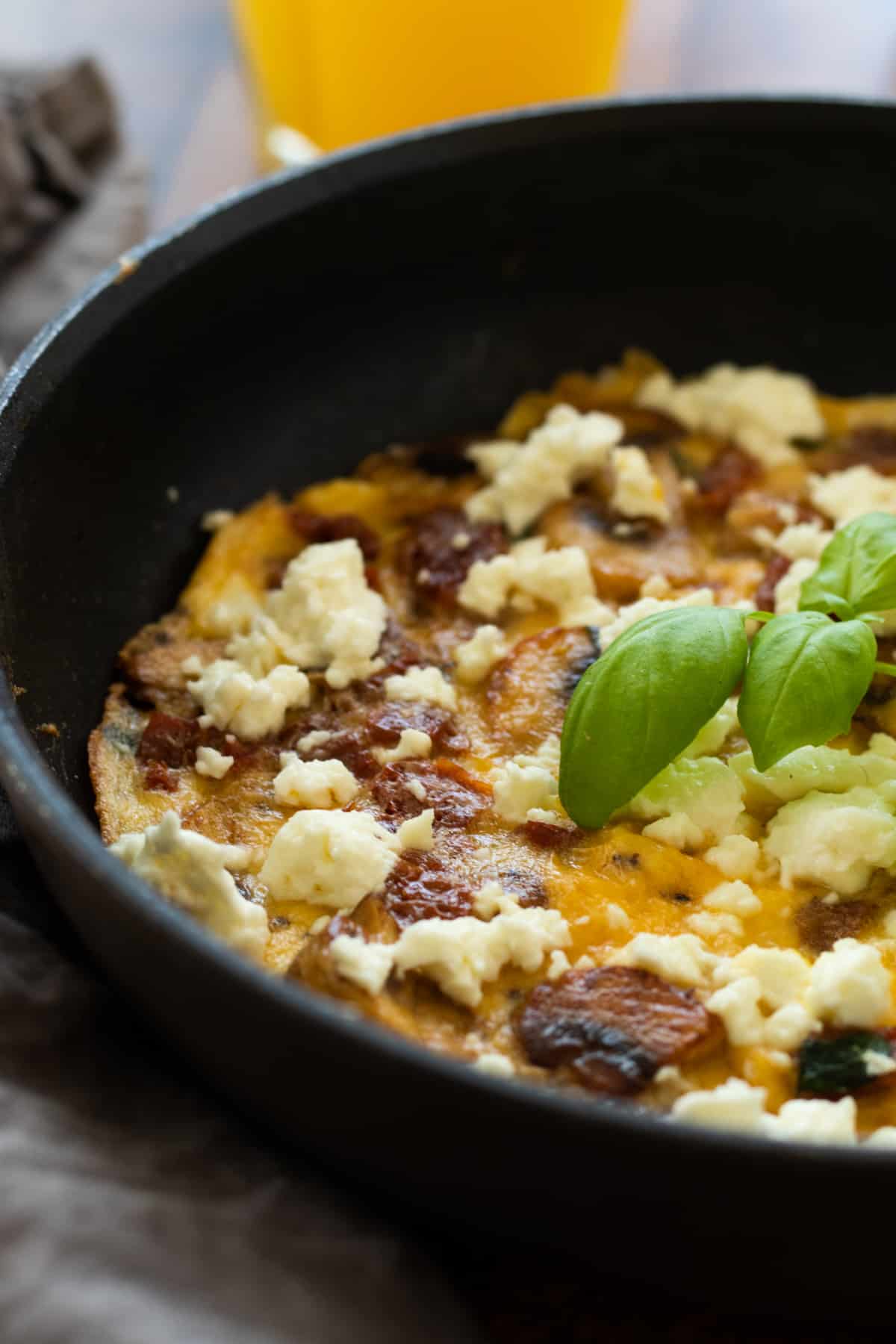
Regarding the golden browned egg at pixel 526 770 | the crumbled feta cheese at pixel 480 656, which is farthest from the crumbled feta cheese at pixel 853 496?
the crumbled feta cheese at pixel 480 656

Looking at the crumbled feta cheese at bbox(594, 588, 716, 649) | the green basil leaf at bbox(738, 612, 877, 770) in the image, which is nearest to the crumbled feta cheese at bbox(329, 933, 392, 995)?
the green basil leaf at bbox(738, 612, 877, 770)

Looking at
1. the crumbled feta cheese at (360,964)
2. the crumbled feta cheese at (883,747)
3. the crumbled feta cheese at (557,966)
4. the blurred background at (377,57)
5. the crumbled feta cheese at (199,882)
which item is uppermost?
the blurred background at (377,57)

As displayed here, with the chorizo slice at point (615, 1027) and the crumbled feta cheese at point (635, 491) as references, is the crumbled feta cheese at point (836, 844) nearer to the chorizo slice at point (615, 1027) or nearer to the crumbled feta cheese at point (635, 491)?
the chorizo slice at point (615, 1027)

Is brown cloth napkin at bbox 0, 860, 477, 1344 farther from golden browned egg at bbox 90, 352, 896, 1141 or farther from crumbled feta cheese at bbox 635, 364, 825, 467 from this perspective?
crumbled feta cheese at bbox 635, 364, 825, 467

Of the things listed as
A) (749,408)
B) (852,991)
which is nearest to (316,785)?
(852,991)

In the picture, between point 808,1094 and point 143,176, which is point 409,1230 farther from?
point 143,176

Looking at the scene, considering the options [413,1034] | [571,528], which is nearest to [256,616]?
[571,528]
